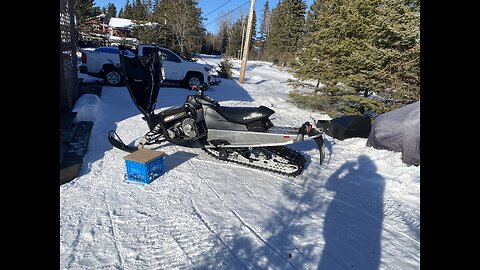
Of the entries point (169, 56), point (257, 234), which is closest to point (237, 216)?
point (257, 234)

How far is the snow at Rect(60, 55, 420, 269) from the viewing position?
259 centimetres

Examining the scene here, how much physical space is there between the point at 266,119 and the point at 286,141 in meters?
0.57

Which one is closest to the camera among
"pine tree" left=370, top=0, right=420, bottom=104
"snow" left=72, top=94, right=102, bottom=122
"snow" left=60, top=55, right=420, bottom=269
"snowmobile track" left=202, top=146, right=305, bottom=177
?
"snow" left=60, top=55, right=420, bottom=269

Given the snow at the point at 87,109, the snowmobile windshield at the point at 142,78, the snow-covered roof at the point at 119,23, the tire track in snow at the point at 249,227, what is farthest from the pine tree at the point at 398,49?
the snow-covered roof at the point at 119,23

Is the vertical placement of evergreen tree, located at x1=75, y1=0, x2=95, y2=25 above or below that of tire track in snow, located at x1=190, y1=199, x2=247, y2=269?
above

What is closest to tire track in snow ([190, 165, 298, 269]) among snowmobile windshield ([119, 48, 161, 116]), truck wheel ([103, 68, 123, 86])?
snowmobile windshield ([119, 48, 161, 116])

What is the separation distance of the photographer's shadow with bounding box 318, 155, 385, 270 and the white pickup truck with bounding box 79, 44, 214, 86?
7.53m

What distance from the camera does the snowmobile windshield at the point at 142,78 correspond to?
15.1 ft

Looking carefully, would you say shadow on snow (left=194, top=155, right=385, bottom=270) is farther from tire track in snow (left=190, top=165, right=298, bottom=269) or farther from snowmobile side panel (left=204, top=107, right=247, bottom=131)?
snowmobile side panel (left=204, top=107, right=247, bottom=131)

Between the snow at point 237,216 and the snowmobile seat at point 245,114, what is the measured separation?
32.8 inches

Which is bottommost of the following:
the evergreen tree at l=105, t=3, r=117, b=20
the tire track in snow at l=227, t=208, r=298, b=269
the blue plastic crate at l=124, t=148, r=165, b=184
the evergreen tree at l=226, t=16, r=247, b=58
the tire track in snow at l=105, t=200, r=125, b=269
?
the tire track in snow at l=105, t=200, r=125, b=269

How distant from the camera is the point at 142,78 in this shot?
474cm
